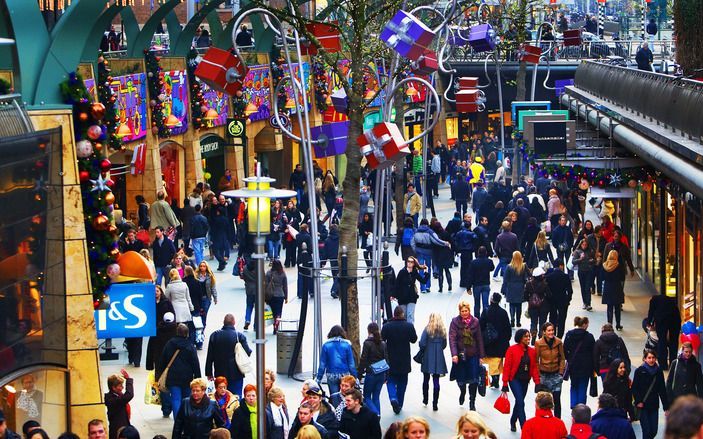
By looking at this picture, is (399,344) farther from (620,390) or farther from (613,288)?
(613,288)

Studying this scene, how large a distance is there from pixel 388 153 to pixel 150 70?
1653 cm

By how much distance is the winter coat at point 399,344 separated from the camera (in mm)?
17891

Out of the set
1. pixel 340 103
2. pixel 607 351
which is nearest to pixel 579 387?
pixel 607 351

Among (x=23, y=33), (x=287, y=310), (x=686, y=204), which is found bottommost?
(x=287, y=310)

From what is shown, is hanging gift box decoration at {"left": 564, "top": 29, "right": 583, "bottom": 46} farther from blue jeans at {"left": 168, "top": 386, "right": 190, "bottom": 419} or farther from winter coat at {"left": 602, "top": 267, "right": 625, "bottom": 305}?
blue jeans at {"left": 168, "top": 386, "right": 190, "bottom": 419}

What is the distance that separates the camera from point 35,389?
13867mm

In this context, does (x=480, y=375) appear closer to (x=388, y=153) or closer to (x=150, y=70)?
(x=388, y=153)

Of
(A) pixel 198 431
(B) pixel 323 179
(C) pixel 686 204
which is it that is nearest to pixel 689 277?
(C) pixel 686 204

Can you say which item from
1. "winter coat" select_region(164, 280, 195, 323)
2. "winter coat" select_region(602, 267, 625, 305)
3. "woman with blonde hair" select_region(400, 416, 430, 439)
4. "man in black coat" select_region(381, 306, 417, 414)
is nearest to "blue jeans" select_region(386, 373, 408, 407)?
"man in black coat" select_region(381, 306, 417, 414)

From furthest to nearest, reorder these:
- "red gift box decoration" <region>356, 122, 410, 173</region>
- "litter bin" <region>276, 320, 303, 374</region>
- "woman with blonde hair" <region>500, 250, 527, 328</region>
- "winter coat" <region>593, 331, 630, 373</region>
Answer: "woman with blonde hair" <region>500, 250, 527, 328</region>
"litter bin" <region>276, 320, 303, 374</region>
"red gift box decoration" <region>356, 122, 410, 173</region>
"winter coat" <region>593, 331, 630, 373</region>

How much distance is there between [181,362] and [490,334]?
4070 millimetres

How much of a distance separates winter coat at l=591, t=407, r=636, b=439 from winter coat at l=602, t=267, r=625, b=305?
967 centimetres

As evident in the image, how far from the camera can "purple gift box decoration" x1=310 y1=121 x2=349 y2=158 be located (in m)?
21.0

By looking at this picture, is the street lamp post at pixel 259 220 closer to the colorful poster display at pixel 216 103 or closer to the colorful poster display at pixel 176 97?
the colorful poster display at pixel 176 97
